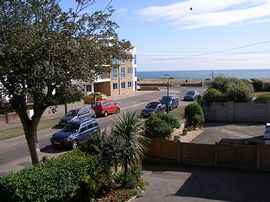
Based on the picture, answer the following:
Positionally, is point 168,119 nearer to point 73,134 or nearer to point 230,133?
point 73,134

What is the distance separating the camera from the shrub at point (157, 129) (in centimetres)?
2177

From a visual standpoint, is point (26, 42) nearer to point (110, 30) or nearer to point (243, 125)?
point (110, 30)

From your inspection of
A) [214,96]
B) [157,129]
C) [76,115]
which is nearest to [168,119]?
[157,129]

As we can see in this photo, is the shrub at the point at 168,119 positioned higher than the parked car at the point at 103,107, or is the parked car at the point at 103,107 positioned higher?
the shrub at the point at 168,119

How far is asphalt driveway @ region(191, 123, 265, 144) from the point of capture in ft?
90.4

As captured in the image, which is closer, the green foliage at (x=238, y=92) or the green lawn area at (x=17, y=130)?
the green lawn area at (x=17, y=130)

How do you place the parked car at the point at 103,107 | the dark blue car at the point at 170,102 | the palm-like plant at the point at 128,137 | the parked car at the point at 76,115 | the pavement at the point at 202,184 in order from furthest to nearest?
1. the dark blue car at the point at 170,102
2. the parked car at the point at 103,107
3. the parked car at the point at 76,115
4. the palm-like plant at the point at 128,137
5. the pavement at the point at 202,184

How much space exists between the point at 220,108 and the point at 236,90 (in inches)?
88.0

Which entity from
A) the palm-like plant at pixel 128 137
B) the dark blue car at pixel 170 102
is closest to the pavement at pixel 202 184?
the palm-like plant at pixel 128 137

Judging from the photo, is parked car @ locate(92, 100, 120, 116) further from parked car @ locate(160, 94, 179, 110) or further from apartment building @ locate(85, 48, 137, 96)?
apartment building @ locate(85, 48, 137, 96)

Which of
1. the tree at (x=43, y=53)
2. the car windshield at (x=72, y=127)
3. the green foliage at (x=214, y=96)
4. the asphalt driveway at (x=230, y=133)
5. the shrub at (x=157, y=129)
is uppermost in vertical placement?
the tree at (x=43, y=53)

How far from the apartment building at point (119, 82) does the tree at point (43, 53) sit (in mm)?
50756

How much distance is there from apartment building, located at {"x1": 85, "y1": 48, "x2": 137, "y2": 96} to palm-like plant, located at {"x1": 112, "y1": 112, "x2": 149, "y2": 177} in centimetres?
4944

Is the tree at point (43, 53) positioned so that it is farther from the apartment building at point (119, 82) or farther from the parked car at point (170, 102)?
the apartment building at point (119, 82)
